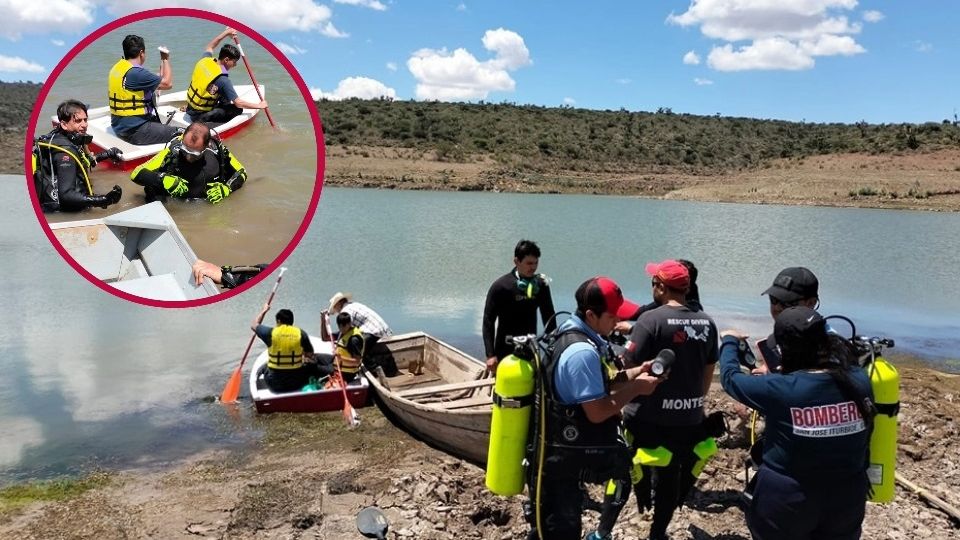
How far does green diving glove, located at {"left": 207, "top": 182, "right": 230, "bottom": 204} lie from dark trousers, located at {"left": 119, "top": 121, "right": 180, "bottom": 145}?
8.6 inches

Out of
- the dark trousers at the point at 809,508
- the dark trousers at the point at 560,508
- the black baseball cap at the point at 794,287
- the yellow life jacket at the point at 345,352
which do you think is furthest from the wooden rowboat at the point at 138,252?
the yellow life jacket at the point at 345,352

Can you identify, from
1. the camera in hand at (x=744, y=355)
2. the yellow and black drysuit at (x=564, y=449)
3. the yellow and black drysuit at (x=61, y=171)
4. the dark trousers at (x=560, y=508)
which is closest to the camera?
the yellow and black drysuit at (x=61, y=171)

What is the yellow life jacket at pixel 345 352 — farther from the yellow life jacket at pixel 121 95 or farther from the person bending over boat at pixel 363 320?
the yellow life jacket at pixel 121 95

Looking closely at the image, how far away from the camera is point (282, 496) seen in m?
6.61

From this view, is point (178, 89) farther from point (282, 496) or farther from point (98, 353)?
point (98, 353)

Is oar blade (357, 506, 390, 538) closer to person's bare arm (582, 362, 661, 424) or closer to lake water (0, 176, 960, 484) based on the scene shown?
person's bare arm (582, 362, 661, 424)

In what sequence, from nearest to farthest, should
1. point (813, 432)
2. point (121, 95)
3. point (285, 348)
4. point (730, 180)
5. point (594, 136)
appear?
point (121, 95), point (813, 432), point (285, 348), point (730, 180), point (594, 136)

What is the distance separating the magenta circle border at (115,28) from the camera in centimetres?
235

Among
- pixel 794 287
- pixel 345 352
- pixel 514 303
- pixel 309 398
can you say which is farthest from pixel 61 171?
pixel 345 352

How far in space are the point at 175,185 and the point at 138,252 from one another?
264 mm

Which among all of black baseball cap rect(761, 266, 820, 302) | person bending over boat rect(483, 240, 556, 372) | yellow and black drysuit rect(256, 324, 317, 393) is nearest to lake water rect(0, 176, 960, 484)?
yellow and black drysuit rect(256, 324, 317, 393)

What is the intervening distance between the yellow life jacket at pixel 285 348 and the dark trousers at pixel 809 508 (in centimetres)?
640

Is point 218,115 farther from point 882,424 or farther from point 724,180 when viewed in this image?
point 724,180

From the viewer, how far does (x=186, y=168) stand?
102 inches
